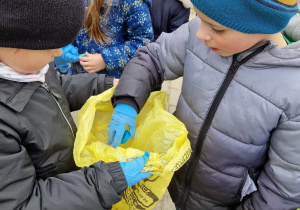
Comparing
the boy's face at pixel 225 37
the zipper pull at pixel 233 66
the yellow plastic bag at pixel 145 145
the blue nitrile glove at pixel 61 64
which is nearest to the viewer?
the boy's face at pixel 225 37

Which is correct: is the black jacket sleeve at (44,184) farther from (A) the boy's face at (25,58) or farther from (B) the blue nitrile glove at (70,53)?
(B) the blue nitrile glove at (70,53)

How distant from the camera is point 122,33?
6.26 ft

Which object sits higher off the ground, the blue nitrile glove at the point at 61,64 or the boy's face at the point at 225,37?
the boy's face at the point at 225,37

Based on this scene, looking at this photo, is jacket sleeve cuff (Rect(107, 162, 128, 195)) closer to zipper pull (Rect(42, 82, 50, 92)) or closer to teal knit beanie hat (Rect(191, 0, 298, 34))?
zipper pull (Rect(42, 82, 50, 92))

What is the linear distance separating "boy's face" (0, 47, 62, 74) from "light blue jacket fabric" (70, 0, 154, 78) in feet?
2.92

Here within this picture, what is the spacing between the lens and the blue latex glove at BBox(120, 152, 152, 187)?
109 centimetres

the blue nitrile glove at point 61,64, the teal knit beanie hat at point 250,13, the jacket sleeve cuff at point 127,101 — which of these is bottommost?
the blue nitrile glove at point 61,64

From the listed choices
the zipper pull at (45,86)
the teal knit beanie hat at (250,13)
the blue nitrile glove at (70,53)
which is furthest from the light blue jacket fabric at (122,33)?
the teal knit beanie hat at (250,13)

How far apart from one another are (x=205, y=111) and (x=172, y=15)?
1.46 metres

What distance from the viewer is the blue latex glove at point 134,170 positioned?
1.09 meters

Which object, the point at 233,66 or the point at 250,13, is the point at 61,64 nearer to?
the point at 233,66

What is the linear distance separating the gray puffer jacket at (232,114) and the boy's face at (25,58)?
0.39 m

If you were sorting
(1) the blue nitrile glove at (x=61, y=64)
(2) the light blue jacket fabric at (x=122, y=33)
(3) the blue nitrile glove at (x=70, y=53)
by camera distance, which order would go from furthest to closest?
(1) the blue nitrile glove at (x=61, y=64) < (3) the blue nitrile glove at (x=70, y=53) < (2) the light blue jacket fabric at (x=122, y=33)

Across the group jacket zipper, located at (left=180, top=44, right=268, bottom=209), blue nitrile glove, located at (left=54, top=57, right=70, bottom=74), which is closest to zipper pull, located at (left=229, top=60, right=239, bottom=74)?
jacket zipper, located at (left=180, top=44, right=268, bottom=209)
